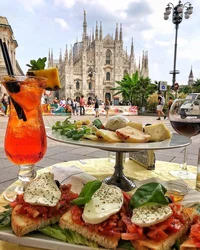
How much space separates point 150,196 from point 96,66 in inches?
2297

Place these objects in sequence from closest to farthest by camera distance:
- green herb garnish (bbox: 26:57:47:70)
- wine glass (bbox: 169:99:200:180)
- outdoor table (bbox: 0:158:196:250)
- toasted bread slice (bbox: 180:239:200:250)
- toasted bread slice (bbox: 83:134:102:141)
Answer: toasted bread slice (bbox: 180:239:200:250) → toasted bread slice (bbox: 83:134:102:141) → green herb garnish (bbox: 26:57:47:70) → wine glass (bbox: 169:99:200:180) → outdoor table (bbox: 0:158:196:250)

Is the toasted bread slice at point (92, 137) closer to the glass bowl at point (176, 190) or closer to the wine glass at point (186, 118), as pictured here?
the glass bowl at point (176, 190)

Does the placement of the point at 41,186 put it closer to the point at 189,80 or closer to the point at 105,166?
the point at 105,166

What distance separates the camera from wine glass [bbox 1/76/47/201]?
119 cm

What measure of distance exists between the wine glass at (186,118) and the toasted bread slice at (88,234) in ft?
3.41

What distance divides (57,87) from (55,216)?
2.77 ft

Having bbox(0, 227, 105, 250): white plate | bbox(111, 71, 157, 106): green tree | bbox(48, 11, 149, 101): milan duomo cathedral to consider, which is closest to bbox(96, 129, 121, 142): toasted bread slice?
bbox(0, 227, 105, 250): white plate

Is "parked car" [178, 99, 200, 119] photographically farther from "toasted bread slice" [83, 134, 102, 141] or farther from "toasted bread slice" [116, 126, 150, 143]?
"toasted bread slice" [83, 134, 102, 141]

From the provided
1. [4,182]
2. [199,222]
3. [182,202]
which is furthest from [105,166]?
[4,182]

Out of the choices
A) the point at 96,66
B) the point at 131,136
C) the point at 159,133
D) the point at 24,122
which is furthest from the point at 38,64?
the point at 96,66

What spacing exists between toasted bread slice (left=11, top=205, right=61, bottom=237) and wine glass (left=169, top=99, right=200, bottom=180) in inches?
42.6

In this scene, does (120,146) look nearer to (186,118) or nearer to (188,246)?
(188,246)

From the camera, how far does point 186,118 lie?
1644 mm

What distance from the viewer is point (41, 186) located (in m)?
0.99
